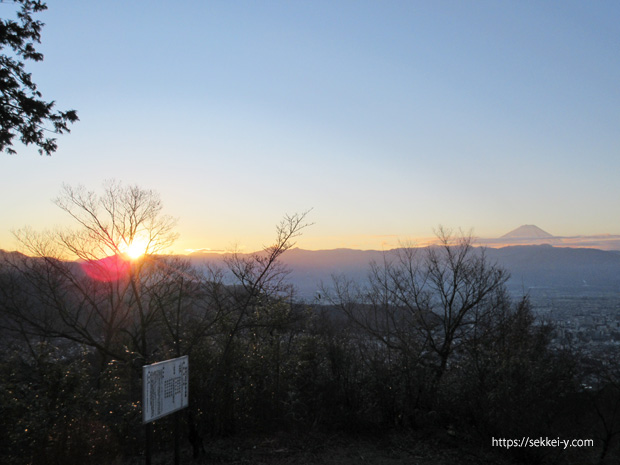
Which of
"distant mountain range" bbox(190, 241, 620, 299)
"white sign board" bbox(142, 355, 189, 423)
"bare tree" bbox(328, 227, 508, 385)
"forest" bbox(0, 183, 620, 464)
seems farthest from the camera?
"distant mountain range" bbox(190, 241, 620, 299)

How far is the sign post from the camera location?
5.17 m

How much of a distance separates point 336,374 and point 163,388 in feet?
17.1

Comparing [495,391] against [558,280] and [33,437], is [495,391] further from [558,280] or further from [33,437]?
[558,280]

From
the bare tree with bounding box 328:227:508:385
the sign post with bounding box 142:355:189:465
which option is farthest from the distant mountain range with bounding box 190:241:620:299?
the sign post with bounding box 142:355:189:465

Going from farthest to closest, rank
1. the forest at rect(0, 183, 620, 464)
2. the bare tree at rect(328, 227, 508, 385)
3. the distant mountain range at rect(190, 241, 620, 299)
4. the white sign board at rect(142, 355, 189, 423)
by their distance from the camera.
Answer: the distant mountain range at rect(190, 241, 620, 299), the bare tree at rect(328, 227, 508, 385), the forest at rect(0, 183, 620, 464), the white sign board at rect(142, 355, 189, 423)

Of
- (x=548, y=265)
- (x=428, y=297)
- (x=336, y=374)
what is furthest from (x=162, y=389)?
(x=548, y=265)

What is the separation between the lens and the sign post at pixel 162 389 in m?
5.17

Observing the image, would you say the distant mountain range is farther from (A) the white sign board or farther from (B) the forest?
(A) the white sign board

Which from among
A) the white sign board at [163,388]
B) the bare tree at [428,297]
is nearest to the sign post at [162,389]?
the white sign board at [163,388]

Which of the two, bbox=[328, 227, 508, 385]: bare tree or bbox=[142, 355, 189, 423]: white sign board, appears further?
bbox=[328, 227, 508, 385]: bare tree

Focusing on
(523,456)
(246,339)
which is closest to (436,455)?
(523,456)

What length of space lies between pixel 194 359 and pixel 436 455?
4.96 m

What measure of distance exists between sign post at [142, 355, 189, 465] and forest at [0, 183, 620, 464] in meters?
0.40

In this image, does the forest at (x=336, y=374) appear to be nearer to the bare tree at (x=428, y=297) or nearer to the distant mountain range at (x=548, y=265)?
the bare tree at (x=428, y=297)
